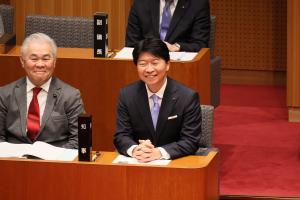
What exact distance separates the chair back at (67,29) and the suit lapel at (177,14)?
561 millimetres

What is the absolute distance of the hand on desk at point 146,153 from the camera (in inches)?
184

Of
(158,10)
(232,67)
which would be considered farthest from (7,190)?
(232,67)

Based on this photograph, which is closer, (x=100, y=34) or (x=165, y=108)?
(x=165, y=108)

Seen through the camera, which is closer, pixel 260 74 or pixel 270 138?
pixel 270 138

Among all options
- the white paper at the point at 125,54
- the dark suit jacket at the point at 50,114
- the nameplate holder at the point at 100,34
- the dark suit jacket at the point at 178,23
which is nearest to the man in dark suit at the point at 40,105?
the dark suit jacket at the point at 50,114

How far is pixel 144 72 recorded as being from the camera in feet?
16.4

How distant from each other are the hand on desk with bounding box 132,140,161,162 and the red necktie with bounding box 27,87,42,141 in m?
0.71

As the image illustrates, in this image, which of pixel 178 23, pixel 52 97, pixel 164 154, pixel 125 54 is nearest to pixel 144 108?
pixel 164 154

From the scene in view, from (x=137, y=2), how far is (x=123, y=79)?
0.83 meters

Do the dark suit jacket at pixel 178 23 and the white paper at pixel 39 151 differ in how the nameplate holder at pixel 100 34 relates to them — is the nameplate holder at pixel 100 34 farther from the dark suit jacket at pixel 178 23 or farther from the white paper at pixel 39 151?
the white paper at pixel 39 151

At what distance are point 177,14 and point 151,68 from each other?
1.61 m

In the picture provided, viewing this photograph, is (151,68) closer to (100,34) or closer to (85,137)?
(85,137)

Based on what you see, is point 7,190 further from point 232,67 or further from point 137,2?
point 232,67

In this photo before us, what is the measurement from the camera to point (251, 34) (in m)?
9.10
